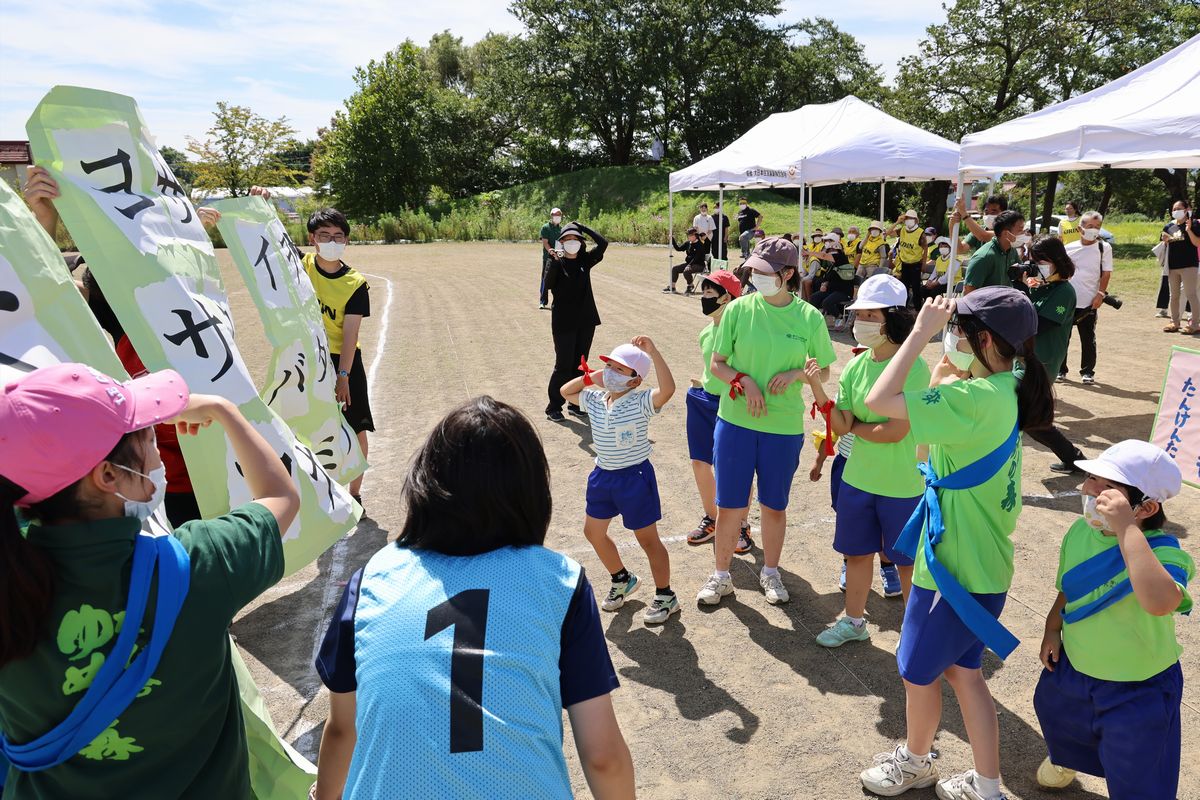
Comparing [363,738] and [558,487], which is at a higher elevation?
[363,738]

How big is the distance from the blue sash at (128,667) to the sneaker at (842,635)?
3.35 meters

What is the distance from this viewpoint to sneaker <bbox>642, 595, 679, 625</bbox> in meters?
4.52

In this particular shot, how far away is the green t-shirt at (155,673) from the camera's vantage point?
1662 millimetres

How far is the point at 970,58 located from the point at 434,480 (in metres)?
36.2

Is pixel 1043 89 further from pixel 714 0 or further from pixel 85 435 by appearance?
pixel 85 435

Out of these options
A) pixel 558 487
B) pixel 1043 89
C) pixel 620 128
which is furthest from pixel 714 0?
pixel 558 487

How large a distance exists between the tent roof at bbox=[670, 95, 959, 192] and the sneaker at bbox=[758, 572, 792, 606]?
33.4 feet

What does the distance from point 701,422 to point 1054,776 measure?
296cm

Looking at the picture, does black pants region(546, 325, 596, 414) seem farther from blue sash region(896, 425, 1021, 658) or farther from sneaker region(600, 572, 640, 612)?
blue sash region(896, 425, 1021, 658)

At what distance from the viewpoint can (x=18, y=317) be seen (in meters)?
2.33

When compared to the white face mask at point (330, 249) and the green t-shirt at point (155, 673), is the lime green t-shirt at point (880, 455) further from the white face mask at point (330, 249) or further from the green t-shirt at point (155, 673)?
the white face mask at point (330, 249)

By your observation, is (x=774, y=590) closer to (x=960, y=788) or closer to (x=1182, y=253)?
(x=960, y=788)

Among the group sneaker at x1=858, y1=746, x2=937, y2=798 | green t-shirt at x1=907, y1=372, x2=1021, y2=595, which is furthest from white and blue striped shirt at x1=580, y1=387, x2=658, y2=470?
sneaker at x1=858, y1=746, x2=937, y2=798

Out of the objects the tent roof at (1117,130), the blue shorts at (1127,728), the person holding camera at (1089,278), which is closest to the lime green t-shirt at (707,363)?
the blue shorts at (1127,728)
